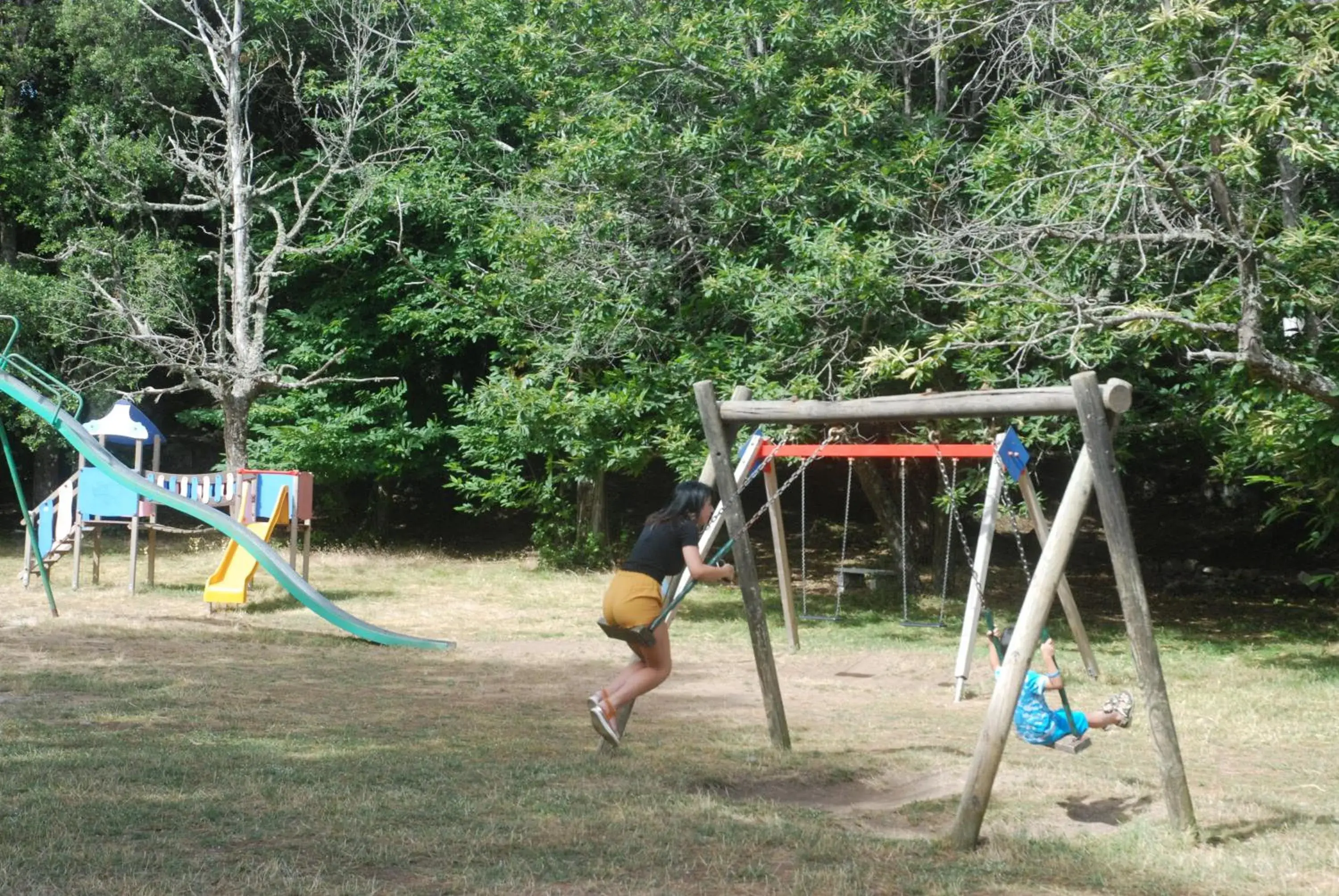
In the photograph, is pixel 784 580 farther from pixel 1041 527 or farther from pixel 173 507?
pixel 173 507

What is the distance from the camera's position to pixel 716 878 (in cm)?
450

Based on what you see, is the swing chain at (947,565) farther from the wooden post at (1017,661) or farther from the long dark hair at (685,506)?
the wooden post at (1017,661)

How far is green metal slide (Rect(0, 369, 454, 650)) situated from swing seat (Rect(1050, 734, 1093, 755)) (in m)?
7.22

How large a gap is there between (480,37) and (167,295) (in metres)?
6.40

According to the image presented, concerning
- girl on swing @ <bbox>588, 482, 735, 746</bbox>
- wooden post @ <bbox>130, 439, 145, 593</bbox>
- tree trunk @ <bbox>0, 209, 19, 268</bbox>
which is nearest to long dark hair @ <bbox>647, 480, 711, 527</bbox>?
girl on swing @ <bbox>588, 482, 735, 746</bbox>

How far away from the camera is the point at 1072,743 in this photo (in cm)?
617

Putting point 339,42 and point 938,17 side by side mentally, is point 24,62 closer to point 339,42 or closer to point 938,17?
point 339,42

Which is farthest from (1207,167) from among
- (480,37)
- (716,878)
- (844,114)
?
(480,37)

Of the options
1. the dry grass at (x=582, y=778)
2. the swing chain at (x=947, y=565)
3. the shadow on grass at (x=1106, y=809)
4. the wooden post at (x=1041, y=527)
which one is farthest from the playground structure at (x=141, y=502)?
the shadow on grass at (x=1106, y=809)

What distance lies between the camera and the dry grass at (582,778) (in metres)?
4.55

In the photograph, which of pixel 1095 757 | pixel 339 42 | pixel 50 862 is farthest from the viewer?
pixel 339 42

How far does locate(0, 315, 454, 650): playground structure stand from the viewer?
12.2 m

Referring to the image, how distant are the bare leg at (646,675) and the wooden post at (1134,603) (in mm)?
2341

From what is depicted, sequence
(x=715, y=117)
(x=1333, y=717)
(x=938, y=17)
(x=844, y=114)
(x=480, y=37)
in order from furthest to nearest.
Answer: (x=480, y=37) → (x=715, y=117) → (x=844, y=114) → (x=938, y=17) → (x=1333, y=717)
